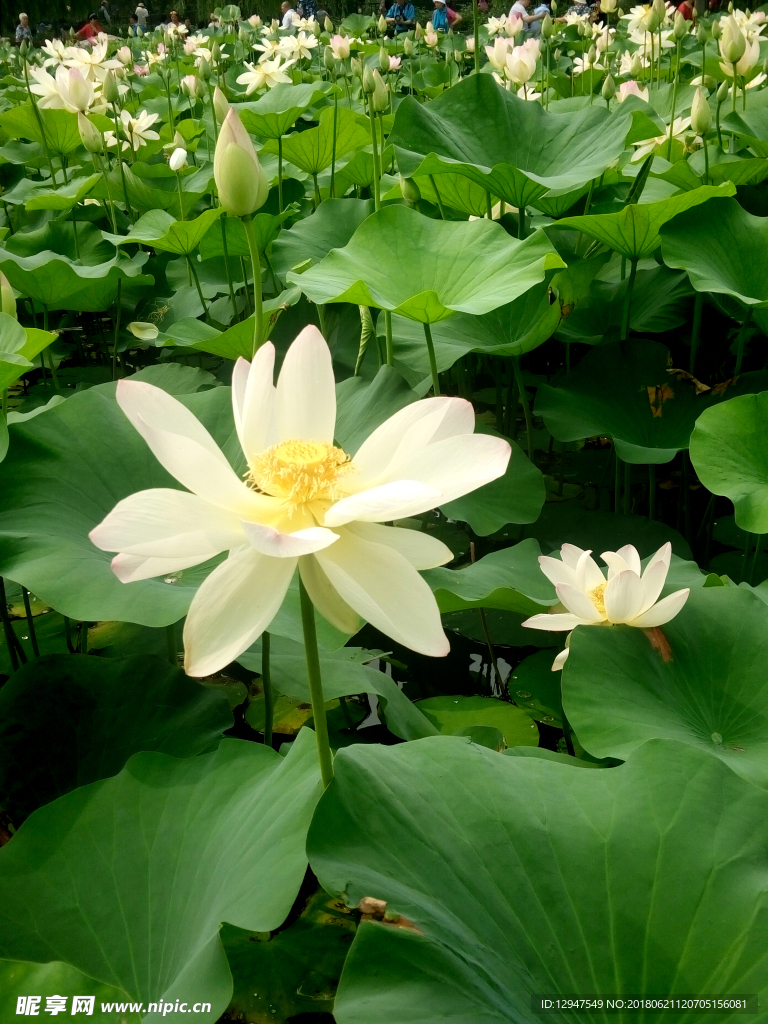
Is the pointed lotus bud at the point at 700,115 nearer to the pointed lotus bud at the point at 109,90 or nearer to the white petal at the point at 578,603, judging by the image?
the white petal at the point at 578,603

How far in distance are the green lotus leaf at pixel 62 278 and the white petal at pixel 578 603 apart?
1528 mm

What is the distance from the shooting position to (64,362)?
3533mm

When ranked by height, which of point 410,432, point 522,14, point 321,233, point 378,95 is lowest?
point 321,233

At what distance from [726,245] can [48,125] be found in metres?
2.70

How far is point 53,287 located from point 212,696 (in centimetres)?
145

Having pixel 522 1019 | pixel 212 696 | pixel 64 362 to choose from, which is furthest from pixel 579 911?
pixel 64 362

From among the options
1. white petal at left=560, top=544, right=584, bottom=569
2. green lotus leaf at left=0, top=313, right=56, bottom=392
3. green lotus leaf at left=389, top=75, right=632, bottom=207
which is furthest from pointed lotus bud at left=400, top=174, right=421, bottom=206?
white petal at left=560, top=544, right=584, bottom=569

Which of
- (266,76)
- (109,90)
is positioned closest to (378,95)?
(109,90)

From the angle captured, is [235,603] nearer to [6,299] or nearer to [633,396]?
[6,299]

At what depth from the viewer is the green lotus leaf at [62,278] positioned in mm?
2094

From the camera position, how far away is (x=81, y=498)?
1292 mm

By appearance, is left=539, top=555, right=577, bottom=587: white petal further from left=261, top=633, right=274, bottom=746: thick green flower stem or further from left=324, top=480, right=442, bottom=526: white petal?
left=324, top=480, right=442, bottom=526: white petal

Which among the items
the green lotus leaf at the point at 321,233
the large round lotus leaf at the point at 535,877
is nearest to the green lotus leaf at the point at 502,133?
the green lotus leaf at the point at 321,233

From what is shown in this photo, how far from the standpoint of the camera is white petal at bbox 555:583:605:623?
112 centimetres
